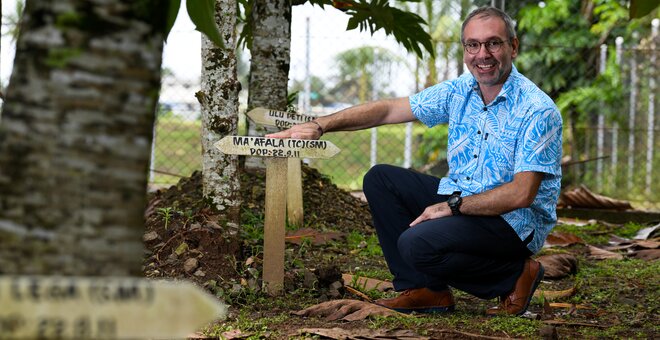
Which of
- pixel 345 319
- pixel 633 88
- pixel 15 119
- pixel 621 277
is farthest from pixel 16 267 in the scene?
pixel 633 88

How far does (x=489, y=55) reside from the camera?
4008mm

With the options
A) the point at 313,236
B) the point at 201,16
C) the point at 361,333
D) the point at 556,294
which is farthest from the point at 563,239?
the point at 201,16

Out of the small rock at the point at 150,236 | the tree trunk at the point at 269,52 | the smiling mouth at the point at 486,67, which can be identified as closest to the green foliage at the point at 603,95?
the tree trunk at the point at 269,52

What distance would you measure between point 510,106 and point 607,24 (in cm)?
609

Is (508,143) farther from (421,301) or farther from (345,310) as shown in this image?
(345,310)

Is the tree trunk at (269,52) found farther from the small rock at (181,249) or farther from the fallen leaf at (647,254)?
the fallen leaf at (647,254)

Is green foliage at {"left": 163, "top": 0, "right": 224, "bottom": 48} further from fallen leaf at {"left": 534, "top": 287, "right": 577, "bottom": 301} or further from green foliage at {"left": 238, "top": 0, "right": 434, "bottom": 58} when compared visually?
green foliage at {"left": 238, "top": 0, "right": 434, "bottom": 58}

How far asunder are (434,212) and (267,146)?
836 mm

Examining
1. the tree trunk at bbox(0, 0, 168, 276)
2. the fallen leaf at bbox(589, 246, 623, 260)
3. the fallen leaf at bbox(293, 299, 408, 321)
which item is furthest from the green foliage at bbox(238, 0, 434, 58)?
the tree trunk at bbox(0, 0, 168, 276)

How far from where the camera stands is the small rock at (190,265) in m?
4.49

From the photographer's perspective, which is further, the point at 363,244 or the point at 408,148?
the point at 408,148

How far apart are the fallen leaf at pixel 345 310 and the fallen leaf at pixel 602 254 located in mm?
2582

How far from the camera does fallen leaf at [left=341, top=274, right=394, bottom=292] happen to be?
4.58 metres

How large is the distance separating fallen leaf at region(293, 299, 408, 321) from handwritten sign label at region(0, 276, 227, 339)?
2.53 m
